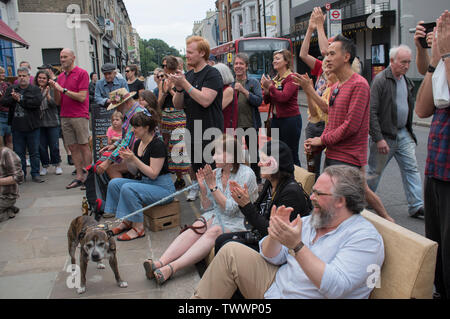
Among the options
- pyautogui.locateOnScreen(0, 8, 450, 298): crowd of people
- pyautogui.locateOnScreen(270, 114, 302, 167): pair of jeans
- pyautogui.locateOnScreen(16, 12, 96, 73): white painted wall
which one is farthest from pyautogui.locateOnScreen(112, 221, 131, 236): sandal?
pyautogui.locateOnScreen(16, 12, 96, 73): white painted wall

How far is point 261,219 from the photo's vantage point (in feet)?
9.87

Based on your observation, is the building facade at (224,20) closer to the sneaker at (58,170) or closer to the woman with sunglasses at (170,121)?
the sneaker at (58,170)

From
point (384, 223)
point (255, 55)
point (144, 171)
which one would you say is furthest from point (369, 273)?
point (255, 55)

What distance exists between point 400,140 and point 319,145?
4.90 ft

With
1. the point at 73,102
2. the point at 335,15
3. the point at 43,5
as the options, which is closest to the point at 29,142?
the point at 73,102

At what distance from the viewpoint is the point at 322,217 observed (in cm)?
238

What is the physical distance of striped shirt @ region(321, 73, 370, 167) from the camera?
144 inches

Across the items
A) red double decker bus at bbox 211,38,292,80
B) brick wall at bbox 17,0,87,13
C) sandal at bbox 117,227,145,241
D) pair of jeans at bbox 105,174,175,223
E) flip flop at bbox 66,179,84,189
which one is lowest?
sandal at bbox 117,227,145,241

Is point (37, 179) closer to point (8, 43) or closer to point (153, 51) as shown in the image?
point (8, 43)

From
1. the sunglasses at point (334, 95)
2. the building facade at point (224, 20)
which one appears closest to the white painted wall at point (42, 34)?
the sunglasses at point (334, 95)

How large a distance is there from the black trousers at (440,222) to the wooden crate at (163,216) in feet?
9.58

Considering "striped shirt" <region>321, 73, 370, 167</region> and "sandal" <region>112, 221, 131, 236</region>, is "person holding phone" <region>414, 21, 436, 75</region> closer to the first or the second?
"striped shirt" <region>321, 73, 370, 167</region>

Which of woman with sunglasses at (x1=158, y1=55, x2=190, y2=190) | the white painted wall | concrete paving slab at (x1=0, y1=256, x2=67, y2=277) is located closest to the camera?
concrete paving slab at (x1=0, y1=256, x2=67, y2=277)

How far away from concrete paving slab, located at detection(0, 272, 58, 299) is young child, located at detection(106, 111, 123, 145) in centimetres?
250
